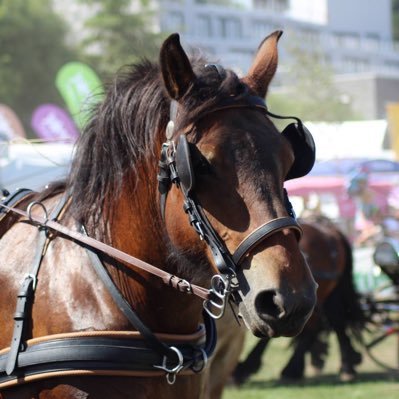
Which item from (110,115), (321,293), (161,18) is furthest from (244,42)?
(110,115)

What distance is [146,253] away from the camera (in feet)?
8.96

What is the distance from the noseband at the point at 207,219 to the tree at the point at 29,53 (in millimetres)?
32719

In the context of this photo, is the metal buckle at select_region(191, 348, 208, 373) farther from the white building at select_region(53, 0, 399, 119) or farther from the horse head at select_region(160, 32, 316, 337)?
the white building at select_region(53, 0, 399, 119)

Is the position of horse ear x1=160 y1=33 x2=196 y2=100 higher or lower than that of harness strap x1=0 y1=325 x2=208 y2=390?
higher

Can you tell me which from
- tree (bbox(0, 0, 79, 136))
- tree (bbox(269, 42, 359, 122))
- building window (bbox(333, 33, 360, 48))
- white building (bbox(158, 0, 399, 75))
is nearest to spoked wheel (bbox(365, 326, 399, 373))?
tree (bbox(269, 42, 359, 122))

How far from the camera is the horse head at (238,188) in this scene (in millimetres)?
2328

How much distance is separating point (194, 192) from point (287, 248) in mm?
342

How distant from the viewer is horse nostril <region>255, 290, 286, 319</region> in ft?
7.53

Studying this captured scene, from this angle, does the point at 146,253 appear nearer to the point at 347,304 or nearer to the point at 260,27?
the point at 347,304

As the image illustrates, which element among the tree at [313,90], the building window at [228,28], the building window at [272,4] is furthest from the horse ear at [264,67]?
the building window at [272,4]

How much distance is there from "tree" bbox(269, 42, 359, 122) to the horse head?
103 feet

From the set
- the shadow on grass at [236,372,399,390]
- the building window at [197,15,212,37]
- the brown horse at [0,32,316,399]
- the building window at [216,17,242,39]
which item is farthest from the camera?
the building window at [216,17,242,39]

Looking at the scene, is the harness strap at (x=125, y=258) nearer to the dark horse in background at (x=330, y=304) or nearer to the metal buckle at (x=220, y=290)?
the metal buckle at (x=220, y=290)

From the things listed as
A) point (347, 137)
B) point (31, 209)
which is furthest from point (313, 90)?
point (31, 209)
